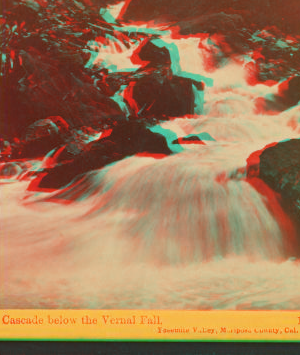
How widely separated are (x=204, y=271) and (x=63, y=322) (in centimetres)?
61

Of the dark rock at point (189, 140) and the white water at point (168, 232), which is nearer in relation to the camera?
the white water at point (168, 232)

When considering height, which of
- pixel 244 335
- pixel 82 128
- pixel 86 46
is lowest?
pixel 244 335

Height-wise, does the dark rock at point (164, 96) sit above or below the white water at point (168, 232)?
above

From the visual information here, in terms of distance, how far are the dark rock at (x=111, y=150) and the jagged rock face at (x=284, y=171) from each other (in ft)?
1.40

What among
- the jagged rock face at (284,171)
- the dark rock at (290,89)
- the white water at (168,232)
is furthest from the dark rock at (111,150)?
the dark rock at (290,89)

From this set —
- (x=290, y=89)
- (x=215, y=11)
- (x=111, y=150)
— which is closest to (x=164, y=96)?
(x=111, y=150)

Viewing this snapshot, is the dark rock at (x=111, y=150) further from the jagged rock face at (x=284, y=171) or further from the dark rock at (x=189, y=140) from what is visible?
the jagged rock face at (x=284, y=171)

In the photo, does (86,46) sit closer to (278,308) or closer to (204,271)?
(204,271)

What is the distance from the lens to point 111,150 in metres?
1.13

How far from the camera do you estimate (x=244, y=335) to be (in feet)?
3.26

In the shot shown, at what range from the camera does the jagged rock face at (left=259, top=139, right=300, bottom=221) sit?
41.4 inches

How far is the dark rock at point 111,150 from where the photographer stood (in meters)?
1.11

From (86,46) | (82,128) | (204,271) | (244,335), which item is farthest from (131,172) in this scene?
(244,335)

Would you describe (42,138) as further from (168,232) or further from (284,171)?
(284,171)
